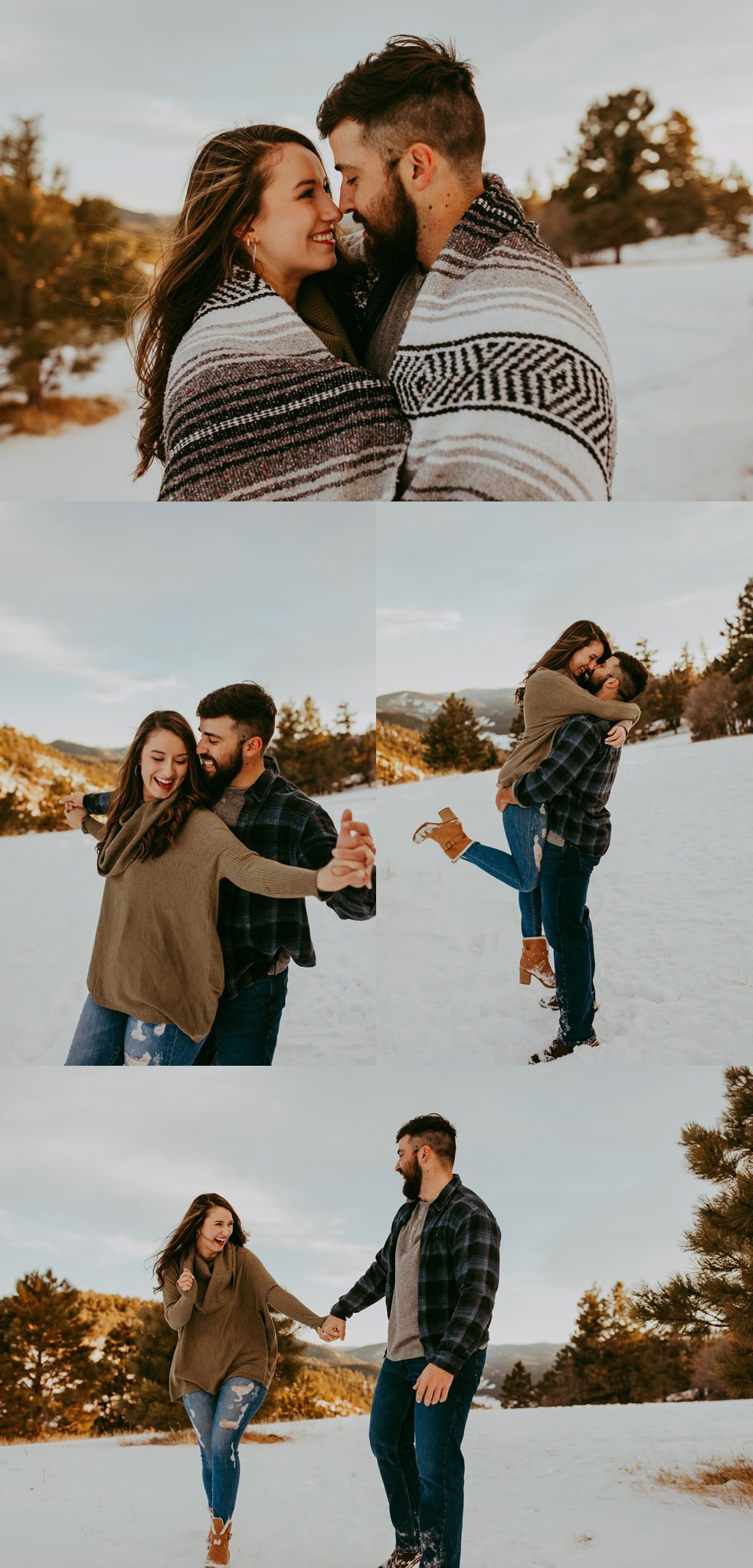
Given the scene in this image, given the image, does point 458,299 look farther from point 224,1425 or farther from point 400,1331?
point 224,1425

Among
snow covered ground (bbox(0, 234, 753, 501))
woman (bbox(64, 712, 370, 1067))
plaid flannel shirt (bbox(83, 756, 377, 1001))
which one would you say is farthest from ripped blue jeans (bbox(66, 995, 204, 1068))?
snow covered ground (bbox(0, 234, 753, 501))

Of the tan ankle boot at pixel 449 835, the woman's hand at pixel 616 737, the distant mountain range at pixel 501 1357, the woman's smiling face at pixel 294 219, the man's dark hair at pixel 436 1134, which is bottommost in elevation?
the distant mountain range at pixel 501 1357

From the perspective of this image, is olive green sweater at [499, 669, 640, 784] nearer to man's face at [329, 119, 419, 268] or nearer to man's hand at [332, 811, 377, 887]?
man's hand at [332, 811, 377, 887]

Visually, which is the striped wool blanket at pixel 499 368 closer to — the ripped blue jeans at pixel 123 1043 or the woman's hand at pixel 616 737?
the woman's hand at pixel 616 737

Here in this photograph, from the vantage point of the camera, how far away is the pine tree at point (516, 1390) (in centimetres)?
519

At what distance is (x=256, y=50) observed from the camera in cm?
495

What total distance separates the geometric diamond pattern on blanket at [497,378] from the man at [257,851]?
1117 millimetres

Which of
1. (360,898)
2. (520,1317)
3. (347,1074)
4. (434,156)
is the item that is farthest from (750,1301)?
(434,156)

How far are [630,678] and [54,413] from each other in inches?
137

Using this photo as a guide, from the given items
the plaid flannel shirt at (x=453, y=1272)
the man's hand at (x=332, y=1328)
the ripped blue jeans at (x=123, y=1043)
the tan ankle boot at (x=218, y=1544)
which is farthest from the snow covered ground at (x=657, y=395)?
the tan ankle boot at (x=218, y=1544)

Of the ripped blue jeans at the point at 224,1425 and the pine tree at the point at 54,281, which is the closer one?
the ripped blue jeans at the point at 224,1425

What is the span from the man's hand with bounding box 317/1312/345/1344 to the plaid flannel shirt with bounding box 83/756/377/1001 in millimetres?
Result: 1155

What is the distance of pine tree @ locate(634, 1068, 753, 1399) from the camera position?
448 centimetres

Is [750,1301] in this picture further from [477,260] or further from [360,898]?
[477,260]
